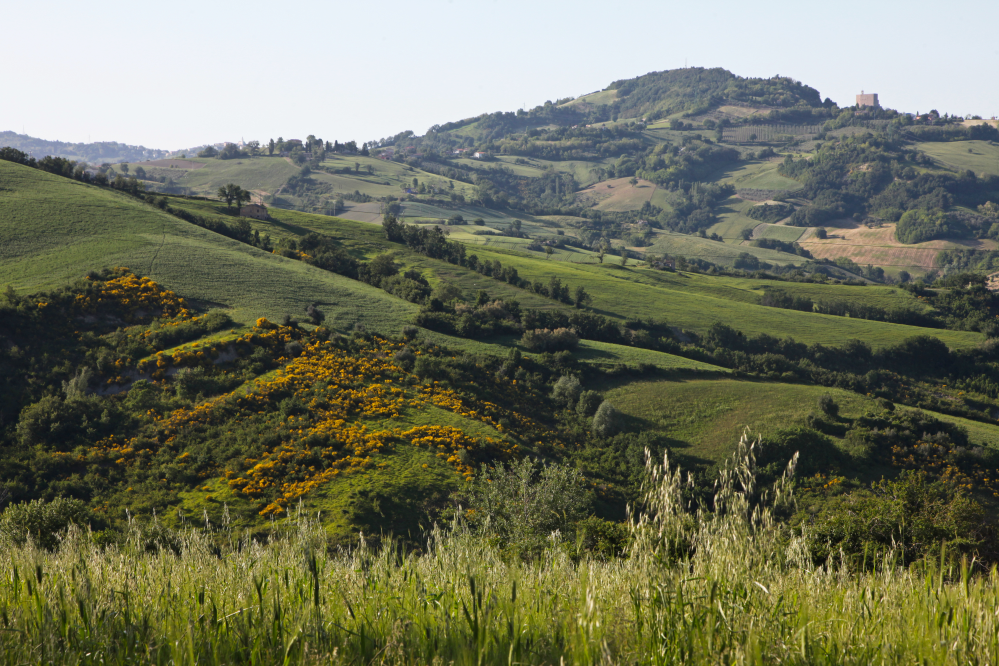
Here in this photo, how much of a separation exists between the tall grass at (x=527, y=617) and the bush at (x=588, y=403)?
4592cm

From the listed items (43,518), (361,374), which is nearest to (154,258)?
(361,374)

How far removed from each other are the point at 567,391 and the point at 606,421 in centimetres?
603

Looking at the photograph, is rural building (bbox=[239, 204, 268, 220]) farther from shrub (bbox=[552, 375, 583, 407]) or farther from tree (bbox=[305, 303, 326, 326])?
shrub (bbox=[552, 375, 583, 407])

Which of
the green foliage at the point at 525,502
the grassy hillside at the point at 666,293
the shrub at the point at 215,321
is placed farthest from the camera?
the grassy hillside at the point at 666,293

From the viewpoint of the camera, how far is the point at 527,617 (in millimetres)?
4977

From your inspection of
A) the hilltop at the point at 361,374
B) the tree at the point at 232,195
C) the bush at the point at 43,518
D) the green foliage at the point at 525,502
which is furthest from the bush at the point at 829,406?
the tree at the point at 232,195

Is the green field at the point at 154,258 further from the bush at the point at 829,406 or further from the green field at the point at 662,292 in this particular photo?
the bush at the point at 829,406

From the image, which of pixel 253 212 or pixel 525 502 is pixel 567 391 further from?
pixel 253 212

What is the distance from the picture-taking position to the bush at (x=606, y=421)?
49125 millimetres

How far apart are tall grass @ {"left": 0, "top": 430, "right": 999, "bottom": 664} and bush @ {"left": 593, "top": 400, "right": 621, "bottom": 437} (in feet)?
142

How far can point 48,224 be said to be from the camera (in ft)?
219

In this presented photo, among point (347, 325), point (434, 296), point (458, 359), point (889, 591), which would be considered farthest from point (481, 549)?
point (434, 296)

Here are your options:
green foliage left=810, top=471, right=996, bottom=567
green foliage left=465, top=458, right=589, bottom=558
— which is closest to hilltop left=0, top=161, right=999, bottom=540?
green foliage left=465, top=458, right=589, bottom=558

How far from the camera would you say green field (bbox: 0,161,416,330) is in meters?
58.0
